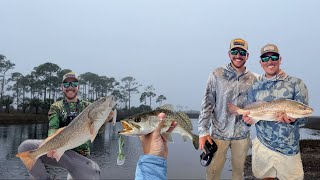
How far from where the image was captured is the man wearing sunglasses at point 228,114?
265 inches

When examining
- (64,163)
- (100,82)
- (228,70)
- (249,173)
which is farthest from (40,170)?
(100,82)

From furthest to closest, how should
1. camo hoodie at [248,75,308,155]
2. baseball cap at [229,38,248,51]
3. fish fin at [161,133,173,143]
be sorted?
baseball cap at [229,38,248,51] < camo hoodie at [248,75,308,155] < fish fin at [161,133,173,143]

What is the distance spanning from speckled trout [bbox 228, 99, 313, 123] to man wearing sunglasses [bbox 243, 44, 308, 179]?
124mm

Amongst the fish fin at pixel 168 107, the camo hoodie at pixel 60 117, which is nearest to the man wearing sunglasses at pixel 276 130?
the fish fin at pixel 168 107

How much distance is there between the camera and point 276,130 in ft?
19.9

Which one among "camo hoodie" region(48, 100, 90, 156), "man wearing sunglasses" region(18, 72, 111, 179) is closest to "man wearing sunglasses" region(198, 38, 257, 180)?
"man wearing sunglasses" region(18, 72, 111, 179)

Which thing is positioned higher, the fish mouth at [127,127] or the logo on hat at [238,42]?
the logo on hat at [238,42]

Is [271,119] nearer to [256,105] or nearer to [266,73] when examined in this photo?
[256,105]

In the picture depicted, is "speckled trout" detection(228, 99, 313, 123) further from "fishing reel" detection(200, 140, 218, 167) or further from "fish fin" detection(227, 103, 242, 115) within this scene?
"fishing reel" detection(200, 140, 218, 167)

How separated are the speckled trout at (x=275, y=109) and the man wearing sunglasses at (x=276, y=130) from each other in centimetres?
12

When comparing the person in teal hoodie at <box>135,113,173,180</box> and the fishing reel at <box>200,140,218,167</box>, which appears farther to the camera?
the fishing reel at <box>200,140,218,167</box>

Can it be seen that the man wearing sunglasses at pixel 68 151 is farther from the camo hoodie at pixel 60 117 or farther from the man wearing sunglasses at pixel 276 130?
the man wearing sunglasses at pixel 276 130

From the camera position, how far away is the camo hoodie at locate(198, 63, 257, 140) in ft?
22.1

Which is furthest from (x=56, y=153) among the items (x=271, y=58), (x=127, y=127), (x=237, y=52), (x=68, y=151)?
(x=271, y=58)
